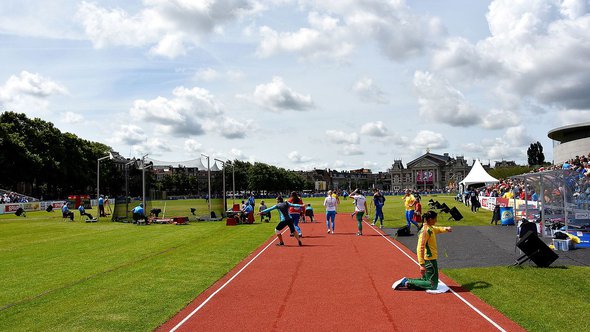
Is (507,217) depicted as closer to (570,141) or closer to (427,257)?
(427,257)

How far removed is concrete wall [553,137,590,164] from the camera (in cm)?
4879

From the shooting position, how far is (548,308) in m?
8.19

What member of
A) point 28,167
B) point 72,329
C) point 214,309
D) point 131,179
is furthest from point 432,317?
point 28,167

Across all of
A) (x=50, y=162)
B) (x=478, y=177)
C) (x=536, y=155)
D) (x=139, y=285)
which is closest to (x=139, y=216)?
(x=139, y=285)

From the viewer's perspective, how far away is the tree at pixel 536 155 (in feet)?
480

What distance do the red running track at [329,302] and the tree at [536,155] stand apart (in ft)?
495

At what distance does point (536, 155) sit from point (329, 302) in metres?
157

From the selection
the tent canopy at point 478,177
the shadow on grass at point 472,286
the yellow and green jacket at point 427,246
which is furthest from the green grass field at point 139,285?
the tent canopy at point 478,177

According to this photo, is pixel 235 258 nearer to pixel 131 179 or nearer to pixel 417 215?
pixel 417 215

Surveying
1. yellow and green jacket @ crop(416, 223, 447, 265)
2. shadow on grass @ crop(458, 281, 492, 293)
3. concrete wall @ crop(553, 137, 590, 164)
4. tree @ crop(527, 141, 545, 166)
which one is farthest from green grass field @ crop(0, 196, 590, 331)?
tree @ crop(527, 141, 545, 166)

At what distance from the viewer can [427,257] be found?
376 inches

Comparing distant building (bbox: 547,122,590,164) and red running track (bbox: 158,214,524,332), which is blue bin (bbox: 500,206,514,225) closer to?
red running track (bbox: 158,214,524,332)

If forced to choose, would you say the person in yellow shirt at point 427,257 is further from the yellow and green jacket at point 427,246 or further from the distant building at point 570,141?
the distant building at point 570,141

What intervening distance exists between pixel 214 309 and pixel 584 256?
436 inches
